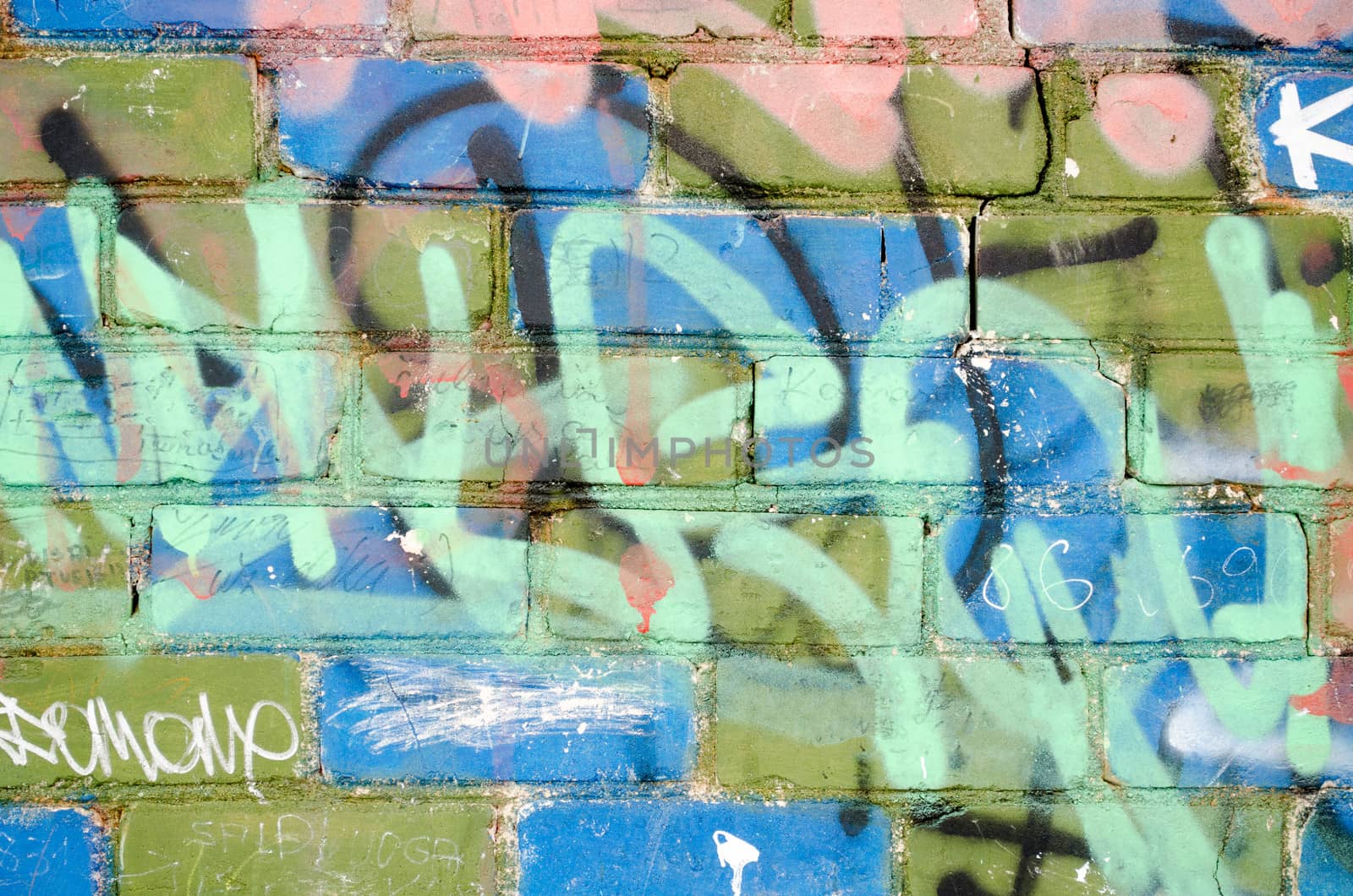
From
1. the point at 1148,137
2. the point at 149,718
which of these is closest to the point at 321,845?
the point at 149,718

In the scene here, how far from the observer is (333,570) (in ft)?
3.14

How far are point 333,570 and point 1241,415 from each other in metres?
1.04

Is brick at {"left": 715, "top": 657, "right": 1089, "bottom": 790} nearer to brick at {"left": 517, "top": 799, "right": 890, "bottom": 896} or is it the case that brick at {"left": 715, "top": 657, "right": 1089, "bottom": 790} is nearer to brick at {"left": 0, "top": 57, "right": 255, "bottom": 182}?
brick at {"left": 517, "top": 799, "right": 890, "bottom": 896}

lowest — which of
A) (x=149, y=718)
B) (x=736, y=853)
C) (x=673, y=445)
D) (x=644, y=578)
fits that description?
(x=736, y=853)

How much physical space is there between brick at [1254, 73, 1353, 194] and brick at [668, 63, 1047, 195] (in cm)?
26

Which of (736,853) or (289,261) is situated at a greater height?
(289,261)

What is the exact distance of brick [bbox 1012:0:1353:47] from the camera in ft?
3.14

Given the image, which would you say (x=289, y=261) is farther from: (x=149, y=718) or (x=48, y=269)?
(x=149, y=718)

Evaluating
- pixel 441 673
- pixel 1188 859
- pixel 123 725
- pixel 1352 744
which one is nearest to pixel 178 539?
pixel 123 725

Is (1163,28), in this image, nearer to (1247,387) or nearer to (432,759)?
(1247,387)

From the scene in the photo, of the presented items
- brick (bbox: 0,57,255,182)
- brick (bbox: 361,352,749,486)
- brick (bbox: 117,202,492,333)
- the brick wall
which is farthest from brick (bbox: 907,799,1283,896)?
brick (bbox: 0,57,255,182)

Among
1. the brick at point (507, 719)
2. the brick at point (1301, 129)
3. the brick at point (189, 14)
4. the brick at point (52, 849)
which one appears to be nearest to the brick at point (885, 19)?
the brick at point (1301, 129)

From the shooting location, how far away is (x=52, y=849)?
966 mm

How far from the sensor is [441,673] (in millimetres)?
964
